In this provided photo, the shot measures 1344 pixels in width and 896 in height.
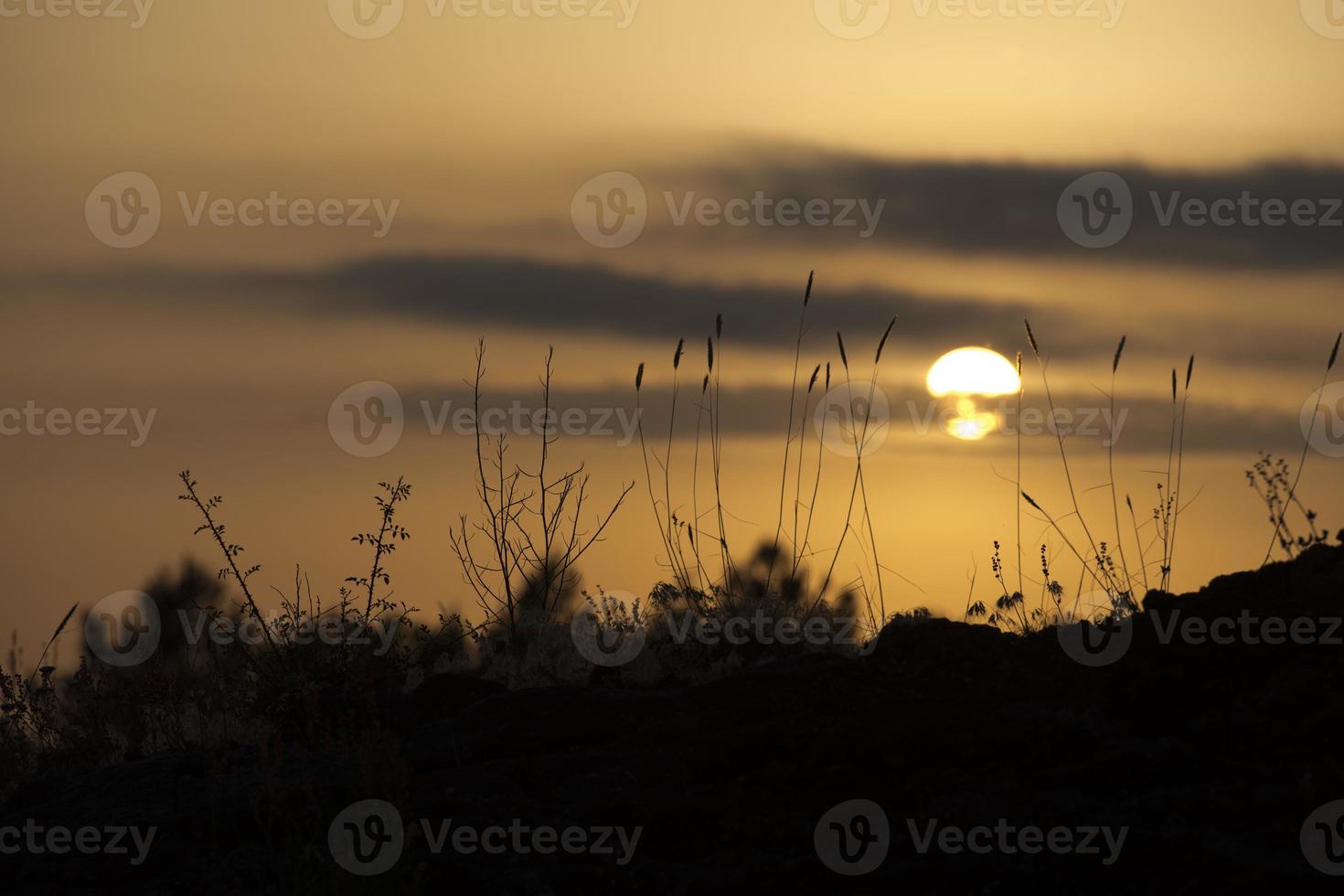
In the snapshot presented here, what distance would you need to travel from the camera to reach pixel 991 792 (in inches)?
210

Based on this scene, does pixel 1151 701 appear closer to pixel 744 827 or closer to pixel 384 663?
pixel 744 827

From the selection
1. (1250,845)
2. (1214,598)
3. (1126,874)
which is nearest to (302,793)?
(1126,874)

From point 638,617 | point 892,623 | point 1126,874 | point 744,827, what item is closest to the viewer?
point 1126,874

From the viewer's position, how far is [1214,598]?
6605mm

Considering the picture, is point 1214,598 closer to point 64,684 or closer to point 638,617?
point 638,617

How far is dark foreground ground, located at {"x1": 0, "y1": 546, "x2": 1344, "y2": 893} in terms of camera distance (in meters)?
4.88

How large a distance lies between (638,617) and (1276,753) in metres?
4.66

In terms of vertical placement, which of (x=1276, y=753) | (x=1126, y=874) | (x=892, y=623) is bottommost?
(x=1126, y=874)

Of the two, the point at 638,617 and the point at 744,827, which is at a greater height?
the point at 638,617

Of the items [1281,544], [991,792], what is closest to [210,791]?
[991,792]

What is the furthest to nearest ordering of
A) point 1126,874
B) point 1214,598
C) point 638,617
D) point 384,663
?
1. point 638,617
2. point 384,663
3. point 1214,598
4. point 1126,874

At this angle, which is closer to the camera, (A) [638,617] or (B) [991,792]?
(B) [991,792]

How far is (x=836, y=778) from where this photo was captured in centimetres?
562

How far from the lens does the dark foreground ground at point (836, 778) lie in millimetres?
4879
